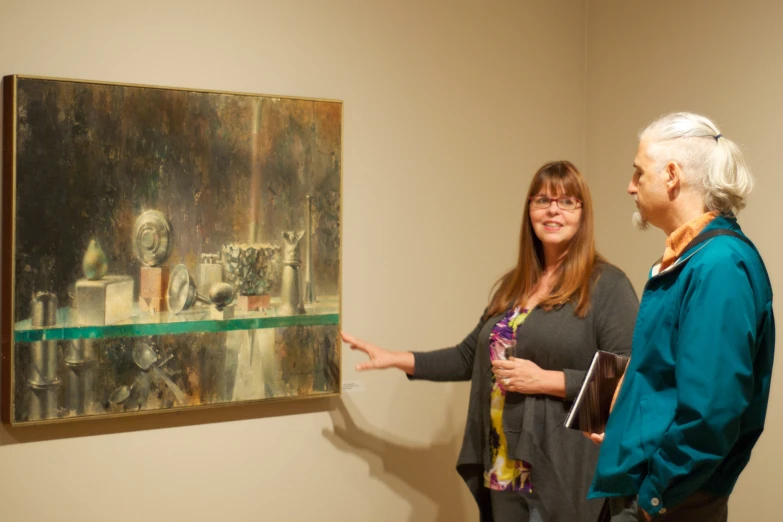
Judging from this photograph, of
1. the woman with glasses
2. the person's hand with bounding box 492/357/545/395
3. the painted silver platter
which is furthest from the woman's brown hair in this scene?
the painted silver platter

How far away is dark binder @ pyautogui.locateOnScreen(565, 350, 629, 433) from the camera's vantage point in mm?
1858

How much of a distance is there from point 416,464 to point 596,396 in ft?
4.22

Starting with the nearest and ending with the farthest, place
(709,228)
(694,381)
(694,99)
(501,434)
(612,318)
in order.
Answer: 1. (694,381)
2. (709,228)
3. (612,318)
4. (501,434)
5. (694,99)

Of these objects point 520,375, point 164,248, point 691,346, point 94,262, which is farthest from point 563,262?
point 94,262

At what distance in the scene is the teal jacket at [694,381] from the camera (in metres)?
1.51

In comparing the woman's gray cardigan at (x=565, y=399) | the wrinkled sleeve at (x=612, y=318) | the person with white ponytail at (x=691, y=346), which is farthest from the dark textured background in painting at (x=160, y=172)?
the person with white ponytail at (x=691, y=346)

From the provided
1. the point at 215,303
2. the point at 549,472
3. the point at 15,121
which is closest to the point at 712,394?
the point at 549,472

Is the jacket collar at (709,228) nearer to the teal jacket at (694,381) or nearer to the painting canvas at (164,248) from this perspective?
the teal jacket at (694,381)

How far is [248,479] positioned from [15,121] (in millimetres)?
1305

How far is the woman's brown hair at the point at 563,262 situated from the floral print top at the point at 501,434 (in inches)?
2.8

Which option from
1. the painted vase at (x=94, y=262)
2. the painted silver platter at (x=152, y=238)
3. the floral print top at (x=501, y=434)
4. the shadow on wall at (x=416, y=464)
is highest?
the painted silver platter at (x=152, y=238)

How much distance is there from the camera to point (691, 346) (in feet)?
5.03

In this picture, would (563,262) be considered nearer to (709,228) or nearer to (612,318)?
(612,318)

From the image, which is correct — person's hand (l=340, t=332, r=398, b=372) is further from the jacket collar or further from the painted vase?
the jacket collar
